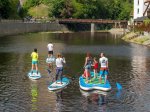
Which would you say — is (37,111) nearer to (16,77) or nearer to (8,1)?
(16,77)

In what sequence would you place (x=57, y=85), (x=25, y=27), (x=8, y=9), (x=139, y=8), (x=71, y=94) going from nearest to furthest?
(x=71, y=94) < (x=57, y=85) < (x=25, y=27) < (x=8, y=9) < (x=139, y=8)

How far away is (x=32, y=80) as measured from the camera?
3931 cm

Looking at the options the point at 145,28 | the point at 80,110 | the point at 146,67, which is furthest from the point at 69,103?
the point at 145,28

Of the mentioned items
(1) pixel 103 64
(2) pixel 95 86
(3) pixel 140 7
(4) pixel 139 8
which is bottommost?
(2) pixel 95 86

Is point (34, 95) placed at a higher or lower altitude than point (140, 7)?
lower

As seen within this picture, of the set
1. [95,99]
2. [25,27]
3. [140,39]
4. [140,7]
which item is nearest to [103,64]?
[95,99]

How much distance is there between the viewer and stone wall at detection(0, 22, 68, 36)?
12638 centimetres

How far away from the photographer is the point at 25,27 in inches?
A: 5891

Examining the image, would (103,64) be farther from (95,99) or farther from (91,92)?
(95,99)

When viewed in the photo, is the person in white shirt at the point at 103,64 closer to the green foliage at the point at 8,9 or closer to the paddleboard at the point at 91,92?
the paddleboard at the point at 91,92

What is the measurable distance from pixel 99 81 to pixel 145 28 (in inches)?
2783

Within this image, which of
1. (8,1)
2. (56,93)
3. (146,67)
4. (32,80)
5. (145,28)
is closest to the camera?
(56,93)

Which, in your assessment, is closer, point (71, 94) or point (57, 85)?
point (71, 94)

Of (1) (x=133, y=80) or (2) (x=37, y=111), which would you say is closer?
(2) (x=37, y=111)
